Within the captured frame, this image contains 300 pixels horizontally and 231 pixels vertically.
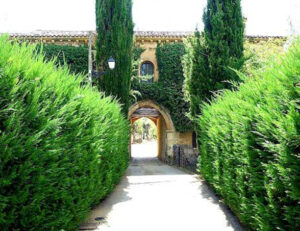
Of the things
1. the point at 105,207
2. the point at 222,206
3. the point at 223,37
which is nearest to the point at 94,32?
the point at 223,37

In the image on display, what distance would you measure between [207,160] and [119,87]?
6425 millimetres

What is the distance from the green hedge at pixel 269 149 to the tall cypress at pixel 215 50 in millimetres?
5011

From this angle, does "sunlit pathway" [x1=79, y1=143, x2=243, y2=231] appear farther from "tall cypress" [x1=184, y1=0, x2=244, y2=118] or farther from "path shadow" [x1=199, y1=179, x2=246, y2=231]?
"tall cypress" [x1=184, y1=0, x2=244, y2=118]

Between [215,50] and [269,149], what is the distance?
Answer: 23.2ft

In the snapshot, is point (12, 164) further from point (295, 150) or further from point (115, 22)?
point (115, 22)

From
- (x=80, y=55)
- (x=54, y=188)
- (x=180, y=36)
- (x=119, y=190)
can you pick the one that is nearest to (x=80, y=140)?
(x=54, y=188)

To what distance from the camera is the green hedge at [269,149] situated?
2.30m

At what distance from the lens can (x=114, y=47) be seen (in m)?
12.0

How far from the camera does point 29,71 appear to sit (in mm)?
2684

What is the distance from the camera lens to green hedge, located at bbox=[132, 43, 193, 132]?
18.1 m

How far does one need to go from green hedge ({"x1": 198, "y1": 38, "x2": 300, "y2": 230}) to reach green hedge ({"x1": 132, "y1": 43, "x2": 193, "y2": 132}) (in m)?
13.6

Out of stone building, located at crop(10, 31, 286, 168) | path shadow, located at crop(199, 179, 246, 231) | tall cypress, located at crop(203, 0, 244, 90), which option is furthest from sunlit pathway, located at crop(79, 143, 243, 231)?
stone building, located at crop(10, 31, 286, 168)

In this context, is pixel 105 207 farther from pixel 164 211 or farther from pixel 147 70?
pixel 147 70

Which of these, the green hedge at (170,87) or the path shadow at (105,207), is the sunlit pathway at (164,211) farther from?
the green hedge at (170,87)
